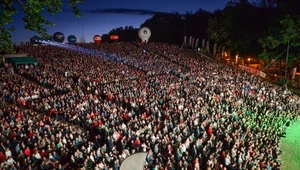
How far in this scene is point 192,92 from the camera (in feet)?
65.3

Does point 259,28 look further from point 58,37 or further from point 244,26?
point 58,37

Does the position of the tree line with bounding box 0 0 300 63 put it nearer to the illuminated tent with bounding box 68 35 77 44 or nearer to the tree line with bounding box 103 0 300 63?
the tree line with bounding box 103 0 300 63

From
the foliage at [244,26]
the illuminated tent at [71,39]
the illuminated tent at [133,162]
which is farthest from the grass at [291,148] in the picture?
the illuminated tent at [71,39]

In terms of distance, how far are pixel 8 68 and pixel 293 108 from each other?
25.4 metres

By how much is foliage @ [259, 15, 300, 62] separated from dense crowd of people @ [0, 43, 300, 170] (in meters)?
6.22

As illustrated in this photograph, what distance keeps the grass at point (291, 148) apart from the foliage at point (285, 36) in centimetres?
1310

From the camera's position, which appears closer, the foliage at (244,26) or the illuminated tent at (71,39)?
the foliage at (244,26)

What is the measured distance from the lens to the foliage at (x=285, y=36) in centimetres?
2530

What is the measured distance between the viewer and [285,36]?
84.3 ft

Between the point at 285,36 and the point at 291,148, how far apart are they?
16.3 metres

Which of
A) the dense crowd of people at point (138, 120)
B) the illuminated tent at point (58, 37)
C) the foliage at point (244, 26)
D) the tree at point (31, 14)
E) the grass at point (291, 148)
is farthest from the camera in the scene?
the illuminated tent at point (58, 37)

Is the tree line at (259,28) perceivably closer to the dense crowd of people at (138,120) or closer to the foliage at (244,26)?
the foliage at (244,26)

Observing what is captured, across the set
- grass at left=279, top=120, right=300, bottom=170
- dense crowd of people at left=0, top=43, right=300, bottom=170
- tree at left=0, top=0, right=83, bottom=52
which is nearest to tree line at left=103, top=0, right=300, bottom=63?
dense crowd of people at left=0, top=43, right=300, bottom=170

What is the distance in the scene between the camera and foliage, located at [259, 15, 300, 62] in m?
25.3
